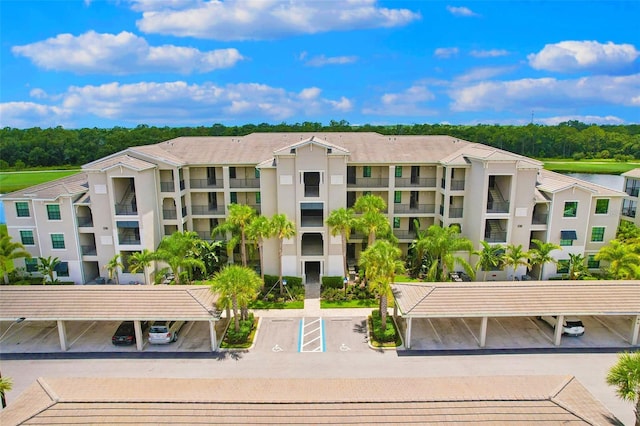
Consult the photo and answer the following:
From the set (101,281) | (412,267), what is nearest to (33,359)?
(101,281)

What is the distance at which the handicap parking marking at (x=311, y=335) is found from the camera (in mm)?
26702

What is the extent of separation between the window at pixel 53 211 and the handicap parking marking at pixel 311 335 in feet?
78.6

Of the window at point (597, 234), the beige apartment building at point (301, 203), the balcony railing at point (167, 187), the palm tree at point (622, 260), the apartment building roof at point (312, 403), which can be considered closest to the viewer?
the apartment building roof at point (312, 403)

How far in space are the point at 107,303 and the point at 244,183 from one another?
1804 cm

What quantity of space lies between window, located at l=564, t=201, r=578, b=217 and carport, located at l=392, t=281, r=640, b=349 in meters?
9.22

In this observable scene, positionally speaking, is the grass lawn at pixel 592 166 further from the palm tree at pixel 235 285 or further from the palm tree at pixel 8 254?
the palm tree at pixel 8 254

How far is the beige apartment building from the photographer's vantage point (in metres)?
35.6

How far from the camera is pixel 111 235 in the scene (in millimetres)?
36156

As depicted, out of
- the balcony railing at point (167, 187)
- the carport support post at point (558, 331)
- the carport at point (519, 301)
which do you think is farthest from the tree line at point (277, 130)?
the carport support post at point (558, 331)

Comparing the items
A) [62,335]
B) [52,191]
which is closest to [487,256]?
[62,335]

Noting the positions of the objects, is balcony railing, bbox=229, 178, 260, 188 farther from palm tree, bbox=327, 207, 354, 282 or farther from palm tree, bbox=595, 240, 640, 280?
palm tree, bbox=595, 240, 640, 280

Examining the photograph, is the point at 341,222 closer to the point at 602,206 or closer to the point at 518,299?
the point at 518,299

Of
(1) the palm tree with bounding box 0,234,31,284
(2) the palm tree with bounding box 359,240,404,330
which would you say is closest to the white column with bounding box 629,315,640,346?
(2) the palm tree with bounding box 359,240,404,330

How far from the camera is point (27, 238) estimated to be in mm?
36875
